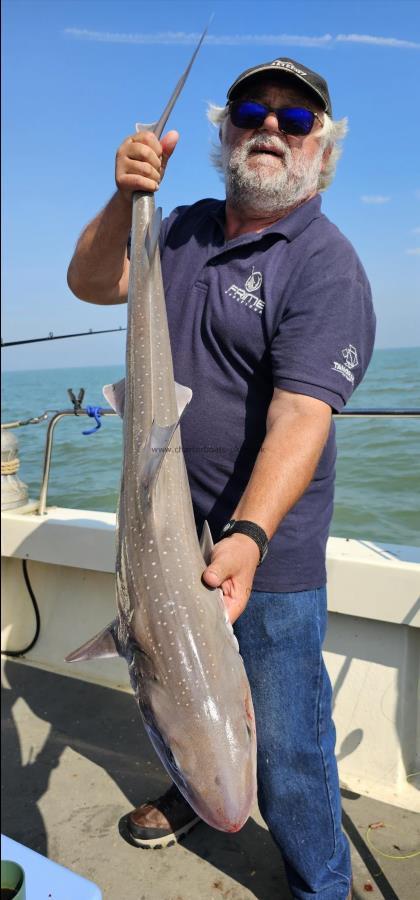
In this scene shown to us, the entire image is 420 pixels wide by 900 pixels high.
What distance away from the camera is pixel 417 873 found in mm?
2633

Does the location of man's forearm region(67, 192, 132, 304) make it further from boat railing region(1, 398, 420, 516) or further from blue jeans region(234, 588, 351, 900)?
blue jeans region(234, 588, 351, 900)

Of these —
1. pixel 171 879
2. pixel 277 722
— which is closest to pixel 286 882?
pixel 171 879

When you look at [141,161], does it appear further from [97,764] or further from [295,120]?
[97,764]

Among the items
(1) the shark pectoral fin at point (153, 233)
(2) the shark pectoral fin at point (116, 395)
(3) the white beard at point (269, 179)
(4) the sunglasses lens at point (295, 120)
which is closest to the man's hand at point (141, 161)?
(1) the shark pectoral fin at point (153, 233)

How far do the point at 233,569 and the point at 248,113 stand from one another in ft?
5.13

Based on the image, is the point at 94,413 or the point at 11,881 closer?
the point at 11,881

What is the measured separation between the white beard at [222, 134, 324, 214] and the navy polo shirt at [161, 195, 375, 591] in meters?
0.07

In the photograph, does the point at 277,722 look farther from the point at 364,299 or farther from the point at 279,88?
the point at 279,88

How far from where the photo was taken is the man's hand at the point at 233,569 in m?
1.67

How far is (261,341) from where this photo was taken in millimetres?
2217

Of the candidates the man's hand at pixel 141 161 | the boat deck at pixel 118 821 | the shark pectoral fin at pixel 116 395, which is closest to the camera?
the man's hand at pixel 141 161

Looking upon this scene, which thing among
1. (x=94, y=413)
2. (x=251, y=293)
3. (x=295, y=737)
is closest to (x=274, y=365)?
(x=251, y=293)

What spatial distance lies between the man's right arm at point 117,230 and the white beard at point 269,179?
0.93 feet

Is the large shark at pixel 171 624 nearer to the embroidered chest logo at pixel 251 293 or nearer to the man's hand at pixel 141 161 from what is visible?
the man's hand at pixel 141 161
